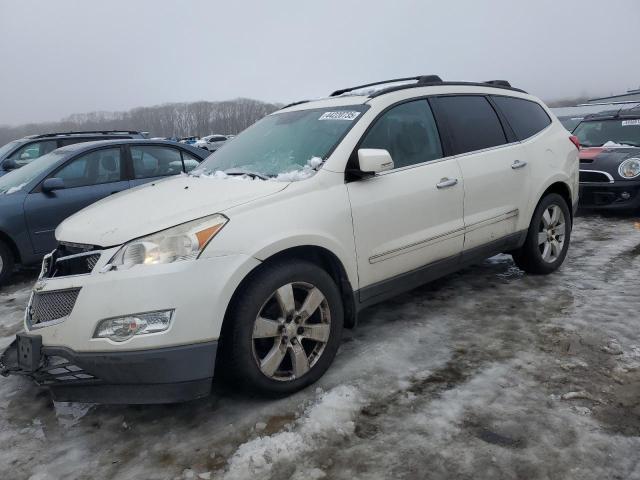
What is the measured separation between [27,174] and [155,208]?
4100 millimetres

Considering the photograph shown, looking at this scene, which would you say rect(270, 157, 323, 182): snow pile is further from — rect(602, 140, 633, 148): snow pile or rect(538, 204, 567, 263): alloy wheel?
rect(602, 140, 633, 148): snow pile

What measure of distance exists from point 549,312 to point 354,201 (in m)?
1.92

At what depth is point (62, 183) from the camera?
5879 millimetres

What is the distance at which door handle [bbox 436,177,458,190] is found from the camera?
3.71 m

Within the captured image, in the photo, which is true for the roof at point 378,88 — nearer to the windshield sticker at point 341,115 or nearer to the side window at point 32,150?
the windshield sticker at point 341,115

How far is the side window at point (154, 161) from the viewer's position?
21.6ft

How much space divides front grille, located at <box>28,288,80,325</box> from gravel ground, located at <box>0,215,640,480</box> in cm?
63

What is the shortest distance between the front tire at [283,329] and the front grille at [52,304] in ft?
2.59

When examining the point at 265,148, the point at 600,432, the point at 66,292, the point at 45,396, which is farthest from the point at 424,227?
the point at 45,396

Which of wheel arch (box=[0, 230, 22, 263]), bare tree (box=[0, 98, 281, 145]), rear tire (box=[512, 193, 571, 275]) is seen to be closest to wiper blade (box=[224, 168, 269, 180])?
rear tire (box=[512, 193, 571, 275])

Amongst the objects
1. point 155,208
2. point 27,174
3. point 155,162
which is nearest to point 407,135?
point 155,208

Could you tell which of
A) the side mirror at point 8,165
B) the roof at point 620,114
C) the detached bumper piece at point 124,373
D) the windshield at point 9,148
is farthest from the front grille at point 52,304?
the roof at point 620,114

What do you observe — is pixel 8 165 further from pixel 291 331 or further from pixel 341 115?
pixel 291 331

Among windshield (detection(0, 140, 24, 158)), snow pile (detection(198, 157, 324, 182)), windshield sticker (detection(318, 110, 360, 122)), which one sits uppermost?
→ windshield (detection(0, 140, 24, 158))
